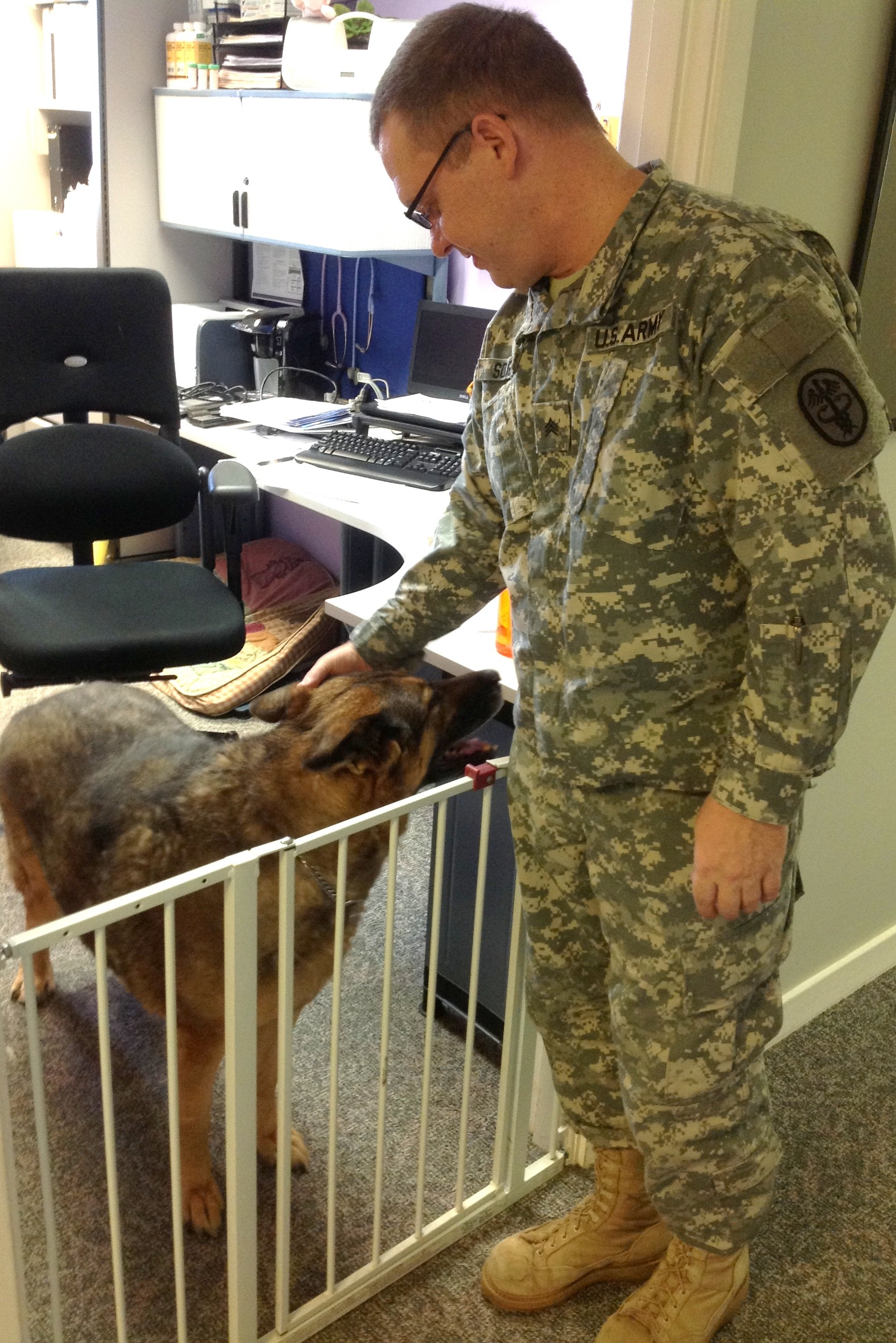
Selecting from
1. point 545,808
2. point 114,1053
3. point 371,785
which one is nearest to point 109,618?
point 114,1053

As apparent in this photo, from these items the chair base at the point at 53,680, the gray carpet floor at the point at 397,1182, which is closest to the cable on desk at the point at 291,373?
the chair base at the point at 53,680

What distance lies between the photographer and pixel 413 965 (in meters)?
2.27

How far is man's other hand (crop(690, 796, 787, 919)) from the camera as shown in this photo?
108 cm

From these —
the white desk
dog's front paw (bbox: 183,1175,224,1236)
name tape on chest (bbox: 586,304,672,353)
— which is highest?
name tape on chest (bbox: 586,304,672,353)

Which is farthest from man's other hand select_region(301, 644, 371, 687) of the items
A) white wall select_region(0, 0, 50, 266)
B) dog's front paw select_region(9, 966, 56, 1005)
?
white wall select_region(0, 0, 50, 266)

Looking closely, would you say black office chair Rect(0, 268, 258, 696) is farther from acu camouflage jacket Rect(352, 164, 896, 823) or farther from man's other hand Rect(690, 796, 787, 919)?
man's other hand Rect(690, 796, 787, 919)

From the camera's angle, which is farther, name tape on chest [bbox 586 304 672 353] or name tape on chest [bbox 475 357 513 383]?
name tape on chest [bbox 475 357 513 383]

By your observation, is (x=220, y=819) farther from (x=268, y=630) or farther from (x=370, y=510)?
(x=268, y=630)

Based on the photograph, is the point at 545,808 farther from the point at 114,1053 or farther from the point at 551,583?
the point at 114,1053

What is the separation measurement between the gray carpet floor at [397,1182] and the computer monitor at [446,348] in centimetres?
162

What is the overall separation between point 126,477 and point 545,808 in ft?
5.75

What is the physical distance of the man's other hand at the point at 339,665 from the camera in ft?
5.09

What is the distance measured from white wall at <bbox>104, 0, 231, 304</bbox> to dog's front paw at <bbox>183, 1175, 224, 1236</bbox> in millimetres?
3128

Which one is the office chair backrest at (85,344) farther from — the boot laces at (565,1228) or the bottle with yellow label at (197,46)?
the boot laces at (565,1228)
